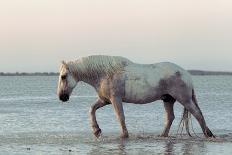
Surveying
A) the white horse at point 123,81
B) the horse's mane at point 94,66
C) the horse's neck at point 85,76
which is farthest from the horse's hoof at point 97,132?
the horse's mane at point 94,66

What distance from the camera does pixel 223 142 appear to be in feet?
50.6

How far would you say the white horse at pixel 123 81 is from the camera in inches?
628

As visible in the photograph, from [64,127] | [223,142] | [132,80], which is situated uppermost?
[132,80]

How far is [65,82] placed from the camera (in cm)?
1609

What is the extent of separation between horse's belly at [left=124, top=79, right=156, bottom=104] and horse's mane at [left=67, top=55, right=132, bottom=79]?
0.42 m

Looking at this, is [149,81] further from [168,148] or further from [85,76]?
[168,148]

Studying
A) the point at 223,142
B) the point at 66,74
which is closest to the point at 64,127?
the point at 66,74

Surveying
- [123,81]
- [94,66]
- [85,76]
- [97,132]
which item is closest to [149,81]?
[123,81]

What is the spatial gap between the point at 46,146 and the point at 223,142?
399cm

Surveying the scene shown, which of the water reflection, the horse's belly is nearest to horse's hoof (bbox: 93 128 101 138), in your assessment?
the horse's belly

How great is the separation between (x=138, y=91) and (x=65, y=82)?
5.70 ft

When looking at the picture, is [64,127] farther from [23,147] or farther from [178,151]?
[178,151]

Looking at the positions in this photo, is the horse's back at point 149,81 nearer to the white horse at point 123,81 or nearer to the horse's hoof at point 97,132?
the white horse at point 123,81

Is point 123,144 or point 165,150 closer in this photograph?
point 165,150
